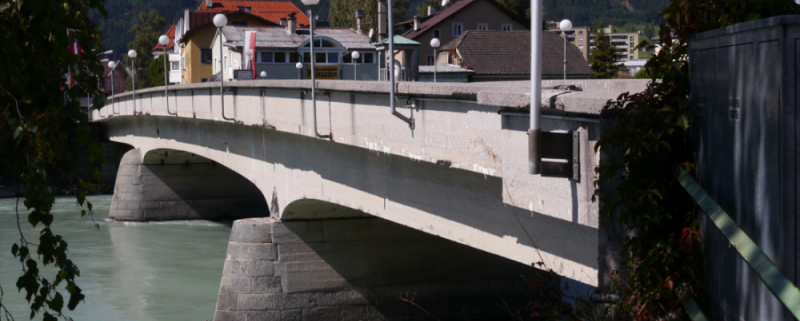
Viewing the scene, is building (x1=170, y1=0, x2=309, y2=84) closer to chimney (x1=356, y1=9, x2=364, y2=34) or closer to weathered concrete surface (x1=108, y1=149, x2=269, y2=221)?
chimney (x1=356, y1=9, x2=364, y2=34)

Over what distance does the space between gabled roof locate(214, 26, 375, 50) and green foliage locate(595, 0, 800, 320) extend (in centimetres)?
4085

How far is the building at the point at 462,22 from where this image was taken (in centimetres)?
5997

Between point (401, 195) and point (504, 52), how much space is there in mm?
38861

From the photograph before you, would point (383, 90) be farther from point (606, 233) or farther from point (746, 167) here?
point (746, 167)

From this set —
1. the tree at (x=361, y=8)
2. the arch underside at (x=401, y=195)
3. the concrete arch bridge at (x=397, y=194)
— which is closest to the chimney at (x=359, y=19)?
the tree at (x=361, y=8)

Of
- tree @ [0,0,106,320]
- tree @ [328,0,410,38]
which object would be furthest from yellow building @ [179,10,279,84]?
tree @ [0,0,106,320]

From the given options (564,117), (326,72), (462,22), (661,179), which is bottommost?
(661,179)

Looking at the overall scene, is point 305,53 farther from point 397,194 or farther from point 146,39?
point 146,39

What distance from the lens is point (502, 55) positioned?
4784 cm

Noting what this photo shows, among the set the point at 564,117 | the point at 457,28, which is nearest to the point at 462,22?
the point at 457,28

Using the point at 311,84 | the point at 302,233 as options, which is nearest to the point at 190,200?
the point at 302,233

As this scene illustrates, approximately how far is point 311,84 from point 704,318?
8.13 metres

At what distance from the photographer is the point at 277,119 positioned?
13.8 meters

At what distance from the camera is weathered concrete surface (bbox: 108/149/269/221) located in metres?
28.9
